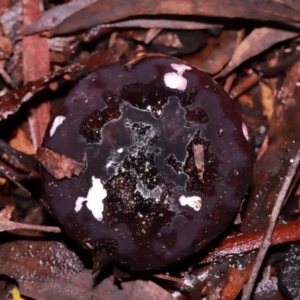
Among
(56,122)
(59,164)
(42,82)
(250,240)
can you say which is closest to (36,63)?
(42,82)

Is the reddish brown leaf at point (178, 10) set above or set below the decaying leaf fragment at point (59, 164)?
above

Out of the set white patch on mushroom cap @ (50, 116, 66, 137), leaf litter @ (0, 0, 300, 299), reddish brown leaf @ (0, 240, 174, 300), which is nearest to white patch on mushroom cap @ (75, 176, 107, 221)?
white patch on mushroom cap @ (50, 116, 66, 137)

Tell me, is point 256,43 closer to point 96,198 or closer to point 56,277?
point 96,198

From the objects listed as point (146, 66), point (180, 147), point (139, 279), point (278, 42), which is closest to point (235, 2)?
point (278, 42)

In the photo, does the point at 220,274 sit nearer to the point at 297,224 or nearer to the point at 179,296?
the point at 179,296

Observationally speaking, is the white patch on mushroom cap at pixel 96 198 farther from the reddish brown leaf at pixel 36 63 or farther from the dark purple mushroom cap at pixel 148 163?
the reddish brown leaf at pixel 36 63

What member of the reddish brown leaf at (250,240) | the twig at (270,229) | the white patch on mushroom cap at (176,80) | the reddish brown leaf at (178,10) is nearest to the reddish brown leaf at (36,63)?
the reddish brown leaf at (178,10)
